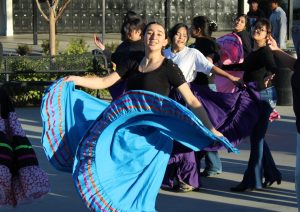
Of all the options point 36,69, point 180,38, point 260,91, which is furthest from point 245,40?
point 36,69

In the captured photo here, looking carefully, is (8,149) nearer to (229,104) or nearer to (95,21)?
(229,104)

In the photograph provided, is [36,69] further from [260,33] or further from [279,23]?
[260,33]

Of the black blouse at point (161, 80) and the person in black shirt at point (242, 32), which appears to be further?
the person in black shirt at point (242, 32)

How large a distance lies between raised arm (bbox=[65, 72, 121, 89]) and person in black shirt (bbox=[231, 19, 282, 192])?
159 cm

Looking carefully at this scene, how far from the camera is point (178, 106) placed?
20.9 ft

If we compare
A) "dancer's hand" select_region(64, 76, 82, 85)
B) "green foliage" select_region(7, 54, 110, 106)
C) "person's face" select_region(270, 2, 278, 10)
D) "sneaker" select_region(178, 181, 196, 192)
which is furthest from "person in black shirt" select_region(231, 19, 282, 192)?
"person's face" select_region(270, 2, 278, 10)

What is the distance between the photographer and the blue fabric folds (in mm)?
6418

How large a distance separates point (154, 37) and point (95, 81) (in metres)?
0.68

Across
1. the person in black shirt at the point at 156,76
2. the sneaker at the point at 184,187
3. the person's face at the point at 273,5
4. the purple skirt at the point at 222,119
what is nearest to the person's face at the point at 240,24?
the purple skirt at the point at 222,119

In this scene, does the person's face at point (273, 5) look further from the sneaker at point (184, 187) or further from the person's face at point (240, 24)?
the sneaker at point (184, 187)

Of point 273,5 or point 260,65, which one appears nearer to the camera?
point 260,65

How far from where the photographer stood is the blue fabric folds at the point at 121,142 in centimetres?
642

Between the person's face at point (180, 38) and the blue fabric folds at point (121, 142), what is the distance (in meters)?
1.98

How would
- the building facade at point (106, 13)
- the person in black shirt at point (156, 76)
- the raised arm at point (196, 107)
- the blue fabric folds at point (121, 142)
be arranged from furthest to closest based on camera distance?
1. the building facade at point (106, 13)
2. the person in black shirt at point (156, 76)
3. the raised arm at point (196, 107)
4. the blue fabric folds at point (121, 142)
